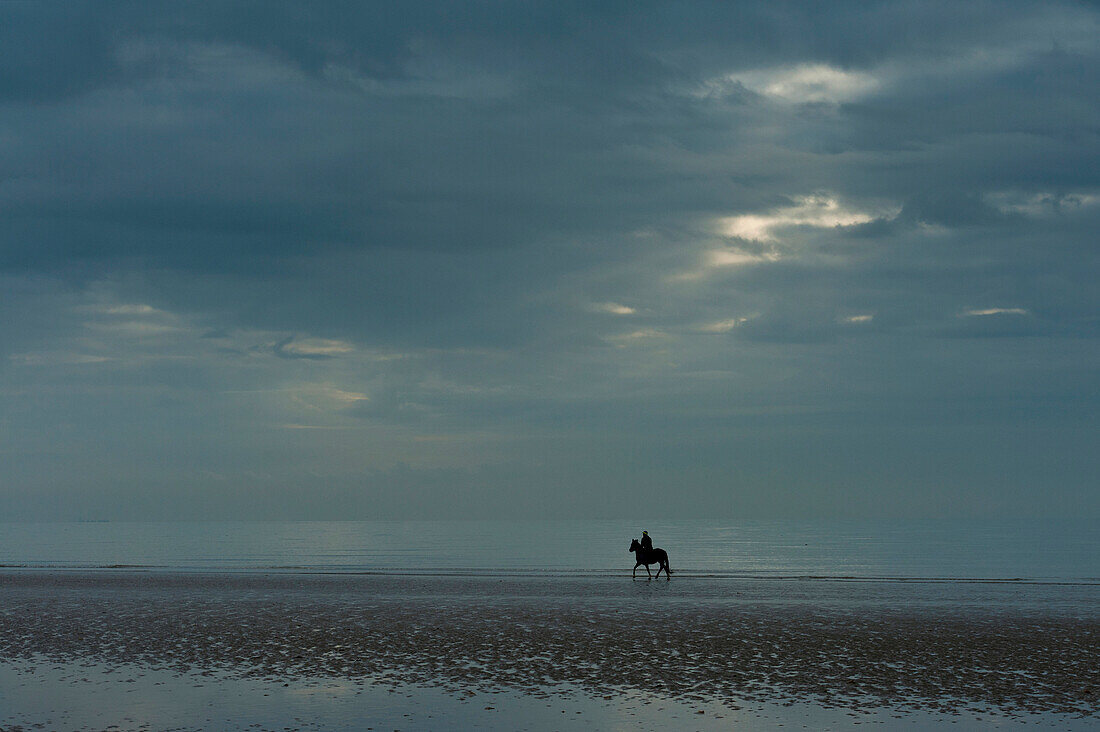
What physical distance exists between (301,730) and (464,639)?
35.8 ft

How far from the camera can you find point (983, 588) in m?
42.5

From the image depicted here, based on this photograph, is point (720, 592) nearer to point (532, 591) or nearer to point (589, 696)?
point (532, 591)

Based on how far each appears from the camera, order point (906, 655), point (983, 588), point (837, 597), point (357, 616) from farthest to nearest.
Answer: point (983, 588)
point (837, 597)
point (357, 616)
point (906, 655)

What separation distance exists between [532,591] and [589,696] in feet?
77.4

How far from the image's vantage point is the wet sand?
17.9 meters

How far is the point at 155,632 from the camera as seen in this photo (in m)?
26.6

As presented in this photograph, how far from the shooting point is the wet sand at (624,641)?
58.8ft

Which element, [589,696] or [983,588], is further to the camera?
[983,588]

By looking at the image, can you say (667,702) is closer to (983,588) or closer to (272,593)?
(272,593)

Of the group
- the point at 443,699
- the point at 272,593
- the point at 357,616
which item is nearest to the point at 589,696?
the point at 443,699

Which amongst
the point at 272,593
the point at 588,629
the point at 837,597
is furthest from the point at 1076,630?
the point at 272,593

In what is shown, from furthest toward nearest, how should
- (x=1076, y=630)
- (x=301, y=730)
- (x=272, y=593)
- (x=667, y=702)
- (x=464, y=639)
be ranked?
(x=272, y=593) < (x=1076, y=630) < (x=464, y=639) < (x=667, y=702) < (x=301, y=730)

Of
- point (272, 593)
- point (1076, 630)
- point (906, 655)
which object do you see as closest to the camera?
point (906, 655)

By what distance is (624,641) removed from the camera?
2456 centimetres
